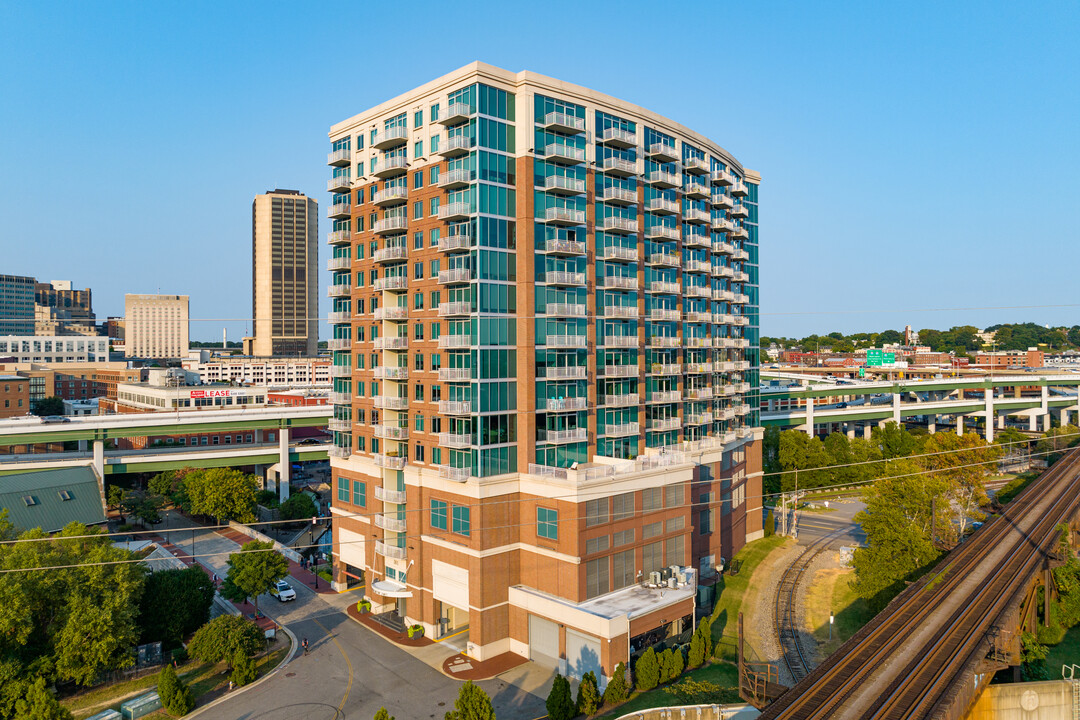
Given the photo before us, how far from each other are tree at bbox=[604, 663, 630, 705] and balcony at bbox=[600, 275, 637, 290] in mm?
31254

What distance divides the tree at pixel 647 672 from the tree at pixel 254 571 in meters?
31.3

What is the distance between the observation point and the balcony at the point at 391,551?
5603 cm

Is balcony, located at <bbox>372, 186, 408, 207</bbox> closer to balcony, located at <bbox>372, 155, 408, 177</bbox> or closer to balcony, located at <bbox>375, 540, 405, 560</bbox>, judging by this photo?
balcony, located at <bbox>372, 155, 408, 177</bbox>

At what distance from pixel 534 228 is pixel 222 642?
38.2 m

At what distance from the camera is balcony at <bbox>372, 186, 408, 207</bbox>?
57219 mm

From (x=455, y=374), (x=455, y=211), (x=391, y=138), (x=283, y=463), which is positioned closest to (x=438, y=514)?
(x=455, y=374)

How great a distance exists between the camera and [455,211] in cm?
5119

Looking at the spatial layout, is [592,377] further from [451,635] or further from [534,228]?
[451,635]

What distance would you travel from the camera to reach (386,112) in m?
59.1

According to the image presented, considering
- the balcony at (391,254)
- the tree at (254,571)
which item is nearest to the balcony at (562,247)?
the balcony at (391,254)

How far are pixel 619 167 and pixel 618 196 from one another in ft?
8.29

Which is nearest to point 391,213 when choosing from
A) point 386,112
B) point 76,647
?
point 386,112

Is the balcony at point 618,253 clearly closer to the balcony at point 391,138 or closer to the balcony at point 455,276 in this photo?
the balcony at point 455,276

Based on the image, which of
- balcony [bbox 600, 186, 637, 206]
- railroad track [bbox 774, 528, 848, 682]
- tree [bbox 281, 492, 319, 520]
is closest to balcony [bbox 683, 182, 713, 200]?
balcony [bbox 600, 186, 637, 206]
